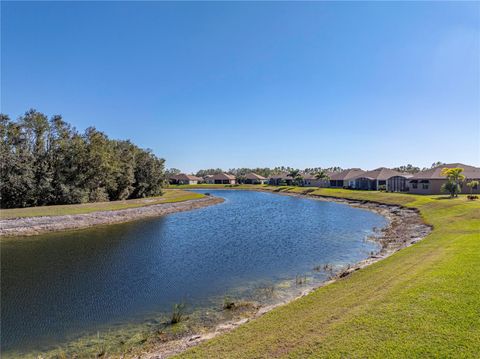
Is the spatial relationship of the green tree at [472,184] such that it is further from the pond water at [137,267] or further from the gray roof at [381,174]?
the pond water at [137,267]

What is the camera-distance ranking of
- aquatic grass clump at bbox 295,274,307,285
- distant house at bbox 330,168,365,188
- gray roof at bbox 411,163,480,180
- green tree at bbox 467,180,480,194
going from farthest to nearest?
distant house at bbox 330,168,365,188, gray roof at bbox 411,163,480,180, green tree at bbox 467,180,480,194, aquatic grass clump at bbox 295,274,307,285

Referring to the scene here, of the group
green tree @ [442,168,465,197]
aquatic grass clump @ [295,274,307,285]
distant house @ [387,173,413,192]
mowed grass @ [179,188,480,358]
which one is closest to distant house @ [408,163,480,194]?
distant house @ [387,173,413,192]

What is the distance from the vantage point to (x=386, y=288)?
10469 millimetres

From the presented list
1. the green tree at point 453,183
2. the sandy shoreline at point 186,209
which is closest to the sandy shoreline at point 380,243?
the sandy shoreline at point 186,209

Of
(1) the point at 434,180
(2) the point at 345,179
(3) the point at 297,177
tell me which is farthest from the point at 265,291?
(3) the point at 297,177

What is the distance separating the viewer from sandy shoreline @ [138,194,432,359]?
9.31m

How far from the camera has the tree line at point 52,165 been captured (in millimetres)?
36719

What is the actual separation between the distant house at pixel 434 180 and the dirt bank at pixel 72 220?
45.9m

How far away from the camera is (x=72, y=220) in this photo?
111 ft

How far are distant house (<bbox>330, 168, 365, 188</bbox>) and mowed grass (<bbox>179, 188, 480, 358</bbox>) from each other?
235 feet

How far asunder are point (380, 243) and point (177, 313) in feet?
60.0

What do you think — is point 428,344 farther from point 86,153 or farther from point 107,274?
point 86,153

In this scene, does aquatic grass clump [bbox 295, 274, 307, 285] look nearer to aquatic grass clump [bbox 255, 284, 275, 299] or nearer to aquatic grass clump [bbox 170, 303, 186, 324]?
aquatic grass clump [bbox 255, 284, 275, 299]

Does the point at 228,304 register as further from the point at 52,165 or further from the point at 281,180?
the point at 281,180
